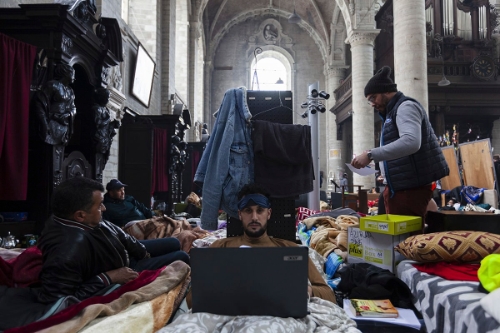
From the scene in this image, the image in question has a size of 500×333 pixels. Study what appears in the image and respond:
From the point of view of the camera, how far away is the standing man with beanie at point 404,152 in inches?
110

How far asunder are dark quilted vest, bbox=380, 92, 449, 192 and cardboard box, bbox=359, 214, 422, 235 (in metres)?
0.24

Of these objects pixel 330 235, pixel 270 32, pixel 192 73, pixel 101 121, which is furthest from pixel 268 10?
pixel 330 235

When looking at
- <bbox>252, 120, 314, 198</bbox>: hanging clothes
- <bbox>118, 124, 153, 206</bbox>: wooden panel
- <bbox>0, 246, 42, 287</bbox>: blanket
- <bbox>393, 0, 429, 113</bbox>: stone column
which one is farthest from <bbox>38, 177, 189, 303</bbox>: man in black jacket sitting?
<bbox>393, 0, 429, 113</bbox>: stone column

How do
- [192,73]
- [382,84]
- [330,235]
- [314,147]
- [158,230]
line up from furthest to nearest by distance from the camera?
[192,73], [314,147], [158,230], [330,235], [382,84]

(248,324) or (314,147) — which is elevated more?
(314,147)

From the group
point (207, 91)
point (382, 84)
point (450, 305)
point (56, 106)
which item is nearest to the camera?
point (450, 305)

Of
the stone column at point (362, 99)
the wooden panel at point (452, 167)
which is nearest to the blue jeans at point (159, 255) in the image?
the wooden panel at point (452, 167)

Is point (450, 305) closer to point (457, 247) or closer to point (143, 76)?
point (457, 247)

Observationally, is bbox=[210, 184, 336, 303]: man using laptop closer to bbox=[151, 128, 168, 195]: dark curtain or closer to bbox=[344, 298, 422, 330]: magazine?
bbox=[344, 298, 422, 330]: magazine

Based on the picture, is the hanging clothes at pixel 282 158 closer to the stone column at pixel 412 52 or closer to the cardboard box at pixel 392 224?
the cardboard box at pixel 392 224

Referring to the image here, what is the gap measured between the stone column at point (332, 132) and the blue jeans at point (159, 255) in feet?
56.8

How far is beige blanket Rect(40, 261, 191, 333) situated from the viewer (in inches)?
76.0

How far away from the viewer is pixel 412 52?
8539 millimetres

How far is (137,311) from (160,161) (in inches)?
300
